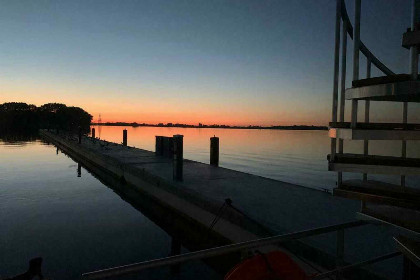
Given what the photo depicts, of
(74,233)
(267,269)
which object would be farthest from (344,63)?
(74,233)

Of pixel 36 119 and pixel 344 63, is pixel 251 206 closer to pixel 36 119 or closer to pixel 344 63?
pixel 344 63

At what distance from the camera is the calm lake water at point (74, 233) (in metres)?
8.40

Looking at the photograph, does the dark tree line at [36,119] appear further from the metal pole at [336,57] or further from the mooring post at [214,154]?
the metal pole at [336,57]

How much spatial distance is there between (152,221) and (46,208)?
17.1 feet

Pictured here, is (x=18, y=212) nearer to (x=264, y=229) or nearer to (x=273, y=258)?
(x=264, y=229)

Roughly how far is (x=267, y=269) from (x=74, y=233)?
10.1 metres

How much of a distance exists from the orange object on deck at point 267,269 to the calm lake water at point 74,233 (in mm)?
5973

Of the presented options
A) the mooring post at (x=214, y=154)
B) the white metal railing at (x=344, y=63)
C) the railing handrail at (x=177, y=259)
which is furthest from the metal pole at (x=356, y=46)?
the mooring post at (x=214, y=154)

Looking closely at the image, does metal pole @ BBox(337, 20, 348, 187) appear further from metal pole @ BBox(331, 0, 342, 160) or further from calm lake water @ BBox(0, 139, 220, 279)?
calm lake water @ BBox(0, 139, 220, 279)

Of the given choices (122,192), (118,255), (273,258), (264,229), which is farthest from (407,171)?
(122,192)

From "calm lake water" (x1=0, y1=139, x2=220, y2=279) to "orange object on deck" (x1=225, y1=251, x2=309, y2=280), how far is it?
597 cm

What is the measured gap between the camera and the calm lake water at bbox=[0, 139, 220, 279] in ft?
27.6

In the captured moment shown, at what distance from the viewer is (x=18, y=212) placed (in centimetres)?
1285

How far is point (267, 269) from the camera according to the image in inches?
102
